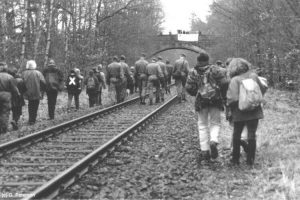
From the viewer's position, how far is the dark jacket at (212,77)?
745 centimetres

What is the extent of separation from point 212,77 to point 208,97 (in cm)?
35

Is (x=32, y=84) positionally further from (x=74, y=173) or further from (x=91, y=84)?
(x=74, y=173)

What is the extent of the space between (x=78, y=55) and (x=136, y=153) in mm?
18834

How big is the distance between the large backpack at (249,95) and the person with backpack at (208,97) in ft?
1.91

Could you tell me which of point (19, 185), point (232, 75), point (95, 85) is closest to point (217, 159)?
point (232, 75)

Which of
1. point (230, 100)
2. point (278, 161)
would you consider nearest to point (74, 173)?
point (230, 100)

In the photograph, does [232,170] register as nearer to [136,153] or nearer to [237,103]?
[237,103]

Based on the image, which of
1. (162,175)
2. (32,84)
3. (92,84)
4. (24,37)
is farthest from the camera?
(24,37)

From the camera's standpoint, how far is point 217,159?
787 centimetres

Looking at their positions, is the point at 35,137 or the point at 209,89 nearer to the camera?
the point at 209,89

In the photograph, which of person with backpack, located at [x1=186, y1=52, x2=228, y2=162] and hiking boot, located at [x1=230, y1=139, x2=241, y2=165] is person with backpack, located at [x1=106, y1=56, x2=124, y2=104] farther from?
hiking boot, located at [x1=230, y1=139, x2=241, y2=165]

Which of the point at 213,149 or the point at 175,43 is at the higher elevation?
the point at 175,43

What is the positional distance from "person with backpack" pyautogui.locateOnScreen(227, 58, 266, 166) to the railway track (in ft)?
7.58

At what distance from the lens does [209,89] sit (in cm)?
741
